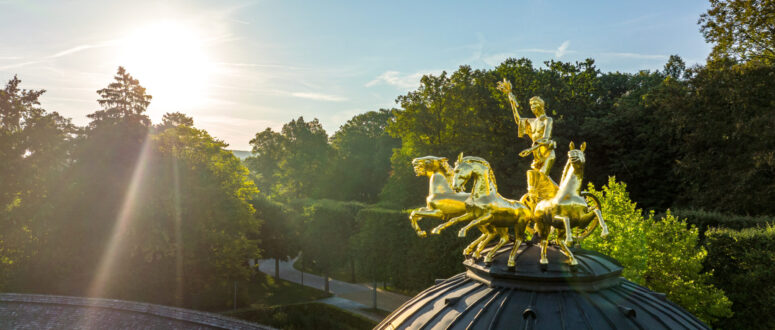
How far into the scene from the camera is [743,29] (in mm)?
30219

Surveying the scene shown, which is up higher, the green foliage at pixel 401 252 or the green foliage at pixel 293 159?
the green foliage at pixel 293 159

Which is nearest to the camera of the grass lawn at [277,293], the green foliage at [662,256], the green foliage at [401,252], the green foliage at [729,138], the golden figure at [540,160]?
the golden figure at [540,160]

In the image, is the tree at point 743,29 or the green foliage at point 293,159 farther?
the green foliage at point 293,159

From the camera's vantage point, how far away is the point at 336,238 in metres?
41.4

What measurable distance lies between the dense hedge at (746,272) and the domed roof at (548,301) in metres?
16.2

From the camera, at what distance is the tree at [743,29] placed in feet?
95.3

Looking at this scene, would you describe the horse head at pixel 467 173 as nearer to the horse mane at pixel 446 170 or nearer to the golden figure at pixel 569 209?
the horse mane at pixel 446 170

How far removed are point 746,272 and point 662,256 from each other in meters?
5.05

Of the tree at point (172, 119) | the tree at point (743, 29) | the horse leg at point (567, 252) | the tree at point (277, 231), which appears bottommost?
the tree at point (277, 231)

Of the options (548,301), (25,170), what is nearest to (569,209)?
(548,301)

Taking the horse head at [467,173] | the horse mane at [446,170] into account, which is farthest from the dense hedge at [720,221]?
the horse mane at [446,170]

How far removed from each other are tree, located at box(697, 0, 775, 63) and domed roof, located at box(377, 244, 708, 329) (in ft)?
98.4

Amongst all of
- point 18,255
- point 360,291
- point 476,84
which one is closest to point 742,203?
point 476,84

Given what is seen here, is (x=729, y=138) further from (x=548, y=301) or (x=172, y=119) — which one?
(x=172, y=119)
